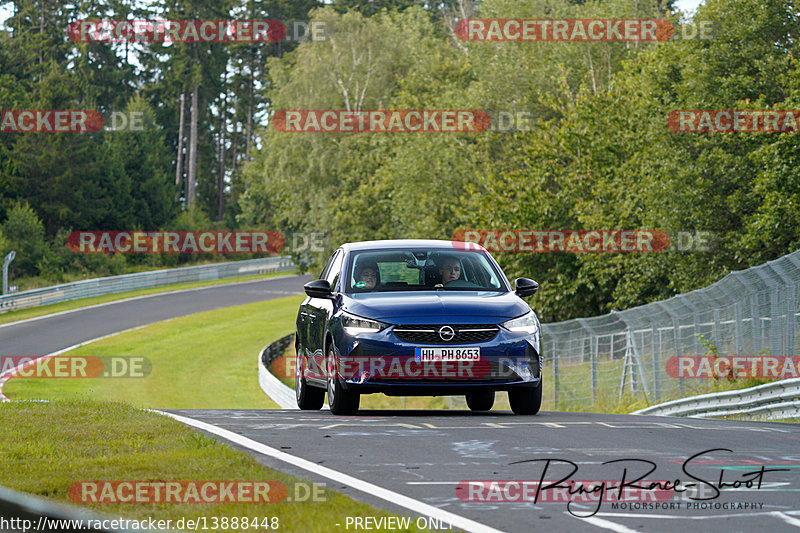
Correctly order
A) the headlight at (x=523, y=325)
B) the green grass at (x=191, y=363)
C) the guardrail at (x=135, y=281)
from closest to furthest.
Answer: the headlight at (x=523, y=325) < the green grass at (x=191, y=363) < the guardrail at (x=135, y=281)

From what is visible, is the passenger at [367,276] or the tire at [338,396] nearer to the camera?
the tire at [338,396]

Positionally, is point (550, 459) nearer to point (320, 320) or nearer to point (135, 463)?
point (135, 463)

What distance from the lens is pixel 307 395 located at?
14.8m

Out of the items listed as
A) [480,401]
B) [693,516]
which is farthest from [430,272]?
[693,516]

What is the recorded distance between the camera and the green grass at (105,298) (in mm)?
56459

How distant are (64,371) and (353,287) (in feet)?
109

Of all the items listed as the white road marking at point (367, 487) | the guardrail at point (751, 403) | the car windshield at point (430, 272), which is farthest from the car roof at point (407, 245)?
the guardrail at point (751, 403)

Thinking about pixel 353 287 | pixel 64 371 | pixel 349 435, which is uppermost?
pixel 353 287

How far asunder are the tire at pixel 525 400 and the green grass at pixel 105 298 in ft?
144

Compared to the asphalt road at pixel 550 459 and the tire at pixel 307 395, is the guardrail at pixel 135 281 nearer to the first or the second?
the tire at pixel 307 395

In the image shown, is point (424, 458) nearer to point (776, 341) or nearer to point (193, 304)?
point (776, 341)

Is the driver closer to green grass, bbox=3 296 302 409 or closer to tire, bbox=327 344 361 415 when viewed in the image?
tire, bbox=327 344 361 415

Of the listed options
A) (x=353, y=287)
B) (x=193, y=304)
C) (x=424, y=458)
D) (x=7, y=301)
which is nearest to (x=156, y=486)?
(x=424, y=458)

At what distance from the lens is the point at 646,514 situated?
21.9ft
